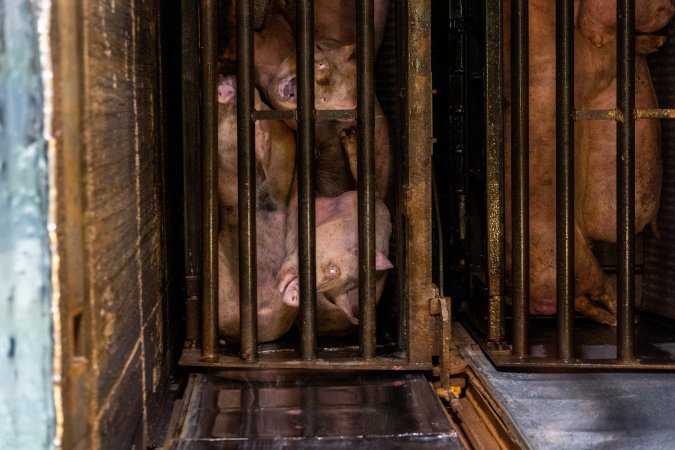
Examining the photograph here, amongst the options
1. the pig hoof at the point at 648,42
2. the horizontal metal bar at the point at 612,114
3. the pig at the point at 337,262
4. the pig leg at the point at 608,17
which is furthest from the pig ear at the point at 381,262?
the pig hoof at the point at 648,42

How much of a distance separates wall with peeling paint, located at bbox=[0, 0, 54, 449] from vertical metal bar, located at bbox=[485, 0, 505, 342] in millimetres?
1852

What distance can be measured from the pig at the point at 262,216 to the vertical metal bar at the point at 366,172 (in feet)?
1.12

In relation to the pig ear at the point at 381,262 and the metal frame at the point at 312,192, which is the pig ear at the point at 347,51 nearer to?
the metal frame at the point at 312,192

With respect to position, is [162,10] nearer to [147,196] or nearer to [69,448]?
[147,196]

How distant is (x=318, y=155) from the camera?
3.02 meters

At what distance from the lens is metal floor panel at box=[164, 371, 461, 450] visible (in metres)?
2.13

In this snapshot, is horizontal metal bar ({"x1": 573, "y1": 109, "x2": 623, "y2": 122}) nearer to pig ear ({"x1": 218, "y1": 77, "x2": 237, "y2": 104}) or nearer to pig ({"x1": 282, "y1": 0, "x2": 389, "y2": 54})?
pig ({"x1": 282, "y1": 0, "x2": 389, "y2": 54})

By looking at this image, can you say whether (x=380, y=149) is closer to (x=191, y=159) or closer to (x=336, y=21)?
(x=336, y=21)

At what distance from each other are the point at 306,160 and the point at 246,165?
0.65 feet

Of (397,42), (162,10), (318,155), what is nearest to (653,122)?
(397,42)

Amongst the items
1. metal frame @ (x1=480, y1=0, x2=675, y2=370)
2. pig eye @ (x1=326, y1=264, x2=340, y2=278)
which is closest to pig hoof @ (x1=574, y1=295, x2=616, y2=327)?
metal frame @ (x1=480, y1=0, x2=675, y2=370)

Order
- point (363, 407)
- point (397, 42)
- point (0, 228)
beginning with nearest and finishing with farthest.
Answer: point (0, 228) → point (363, 407) → point (397, 42)

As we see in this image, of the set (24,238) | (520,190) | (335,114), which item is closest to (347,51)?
(335,114)

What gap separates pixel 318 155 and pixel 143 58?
95 cm
